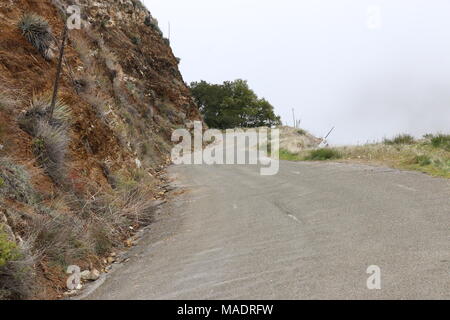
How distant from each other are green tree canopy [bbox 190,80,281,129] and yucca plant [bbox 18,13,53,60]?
44337mm

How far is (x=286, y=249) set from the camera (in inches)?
232

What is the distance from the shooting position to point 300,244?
6.05 meters

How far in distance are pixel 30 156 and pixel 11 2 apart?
5.76 meters

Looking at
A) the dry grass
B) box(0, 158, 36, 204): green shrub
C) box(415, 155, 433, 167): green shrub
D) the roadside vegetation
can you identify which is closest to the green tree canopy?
the roadside vegetation

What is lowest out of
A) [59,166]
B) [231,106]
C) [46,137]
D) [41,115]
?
[59,166]

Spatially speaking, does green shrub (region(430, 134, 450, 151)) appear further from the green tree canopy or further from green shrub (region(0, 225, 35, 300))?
the green tree canopy

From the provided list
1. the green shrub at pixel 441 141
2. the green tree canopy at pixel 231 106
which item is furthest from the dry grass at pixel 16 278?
the green tree canopy at pixel 231 106

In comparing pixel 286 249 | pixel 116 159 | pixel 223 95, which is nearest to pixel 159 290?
pixel 286 249

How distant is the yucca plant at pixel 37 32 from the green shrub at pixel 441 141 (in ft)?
44.5

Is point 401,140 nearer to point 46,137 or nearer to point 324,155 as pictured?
point 324,155

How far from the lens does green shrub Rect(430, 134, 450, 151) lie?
14977mm

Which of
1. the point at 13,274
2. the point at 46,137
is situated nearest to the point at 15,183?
the point at 46,137

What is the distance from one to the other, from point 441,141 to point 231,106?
138 ft

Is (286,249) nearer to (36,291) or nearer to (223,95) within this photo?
(36,291)
